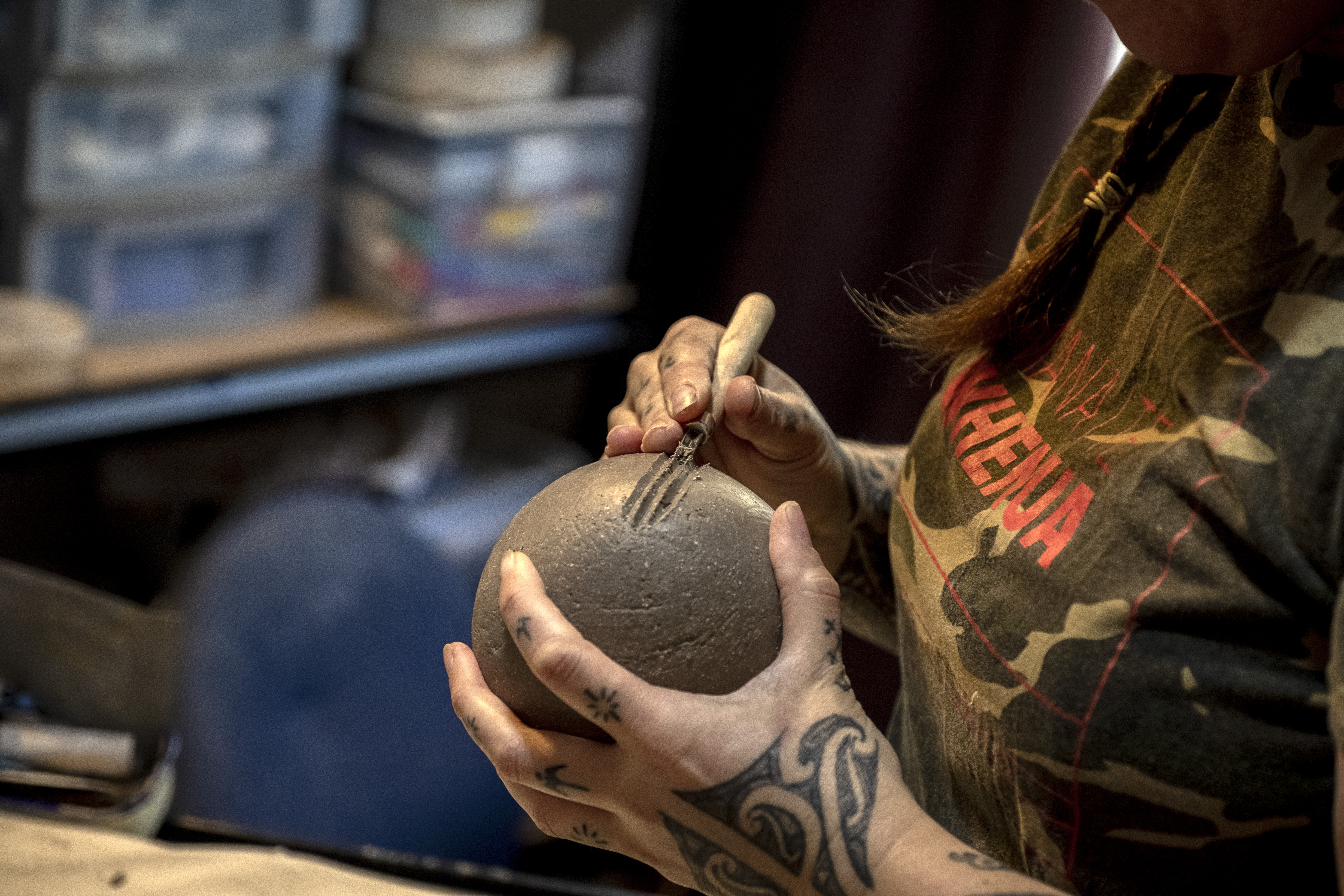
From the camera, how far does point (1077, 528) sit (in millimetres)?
687

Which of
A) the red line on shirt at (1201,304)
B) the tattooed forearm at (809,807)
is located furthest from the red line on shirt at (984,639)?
the red line on shirt at (1201,304)

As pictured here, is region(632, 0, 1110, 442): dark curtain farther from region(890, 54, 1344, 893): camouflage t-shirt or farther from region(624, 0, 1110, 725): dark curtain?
region(890, 54, 1344, 893): camouflage t-shirt

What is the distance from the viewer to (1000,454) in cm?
78

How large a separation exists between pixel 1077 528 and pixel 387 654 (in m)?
1.40

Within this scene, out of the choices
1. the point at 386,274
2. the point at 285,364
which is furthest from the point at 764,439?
the point at 386,274

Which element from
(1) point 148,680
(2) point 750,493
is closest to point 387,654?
(1) point 148,680

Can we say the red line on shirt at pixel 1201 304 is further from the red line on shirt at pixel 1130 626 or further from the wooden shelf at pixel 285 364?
the wooden shelf at pixel 285 364

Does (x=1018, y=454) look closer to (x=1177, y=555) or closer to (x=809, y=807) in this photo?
(x=1177, y=555)

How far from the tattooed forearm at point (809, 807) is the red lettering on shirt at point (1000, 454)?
0.21m

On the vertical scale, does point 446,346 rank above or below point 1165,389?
below

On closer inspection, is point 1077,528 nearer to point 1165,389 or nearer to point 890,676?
point 1165,389

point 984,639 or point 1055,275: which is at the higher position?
point 1055,275

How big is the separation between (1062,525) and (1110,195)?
267mm

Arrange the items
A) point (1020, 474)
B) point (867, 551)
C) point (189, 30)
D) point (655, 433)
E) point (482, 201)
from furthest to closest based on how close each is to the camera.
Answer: point (482, 201) < point (189, 30) < point (867, 551) < point (655, 433) < point (1020, 474)
